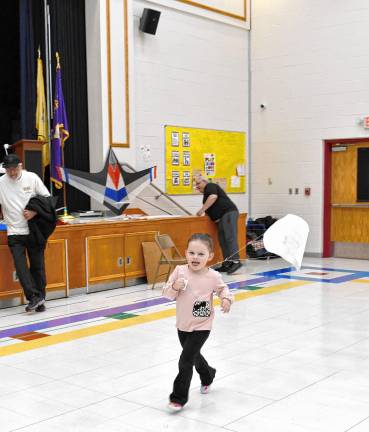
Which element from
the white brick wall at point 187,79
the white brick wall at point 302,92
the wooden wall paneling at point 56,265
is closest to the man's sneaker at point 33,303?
the wooden wall paneling at point 56,265

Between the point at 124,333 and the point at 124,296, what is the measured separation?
1.89 metres

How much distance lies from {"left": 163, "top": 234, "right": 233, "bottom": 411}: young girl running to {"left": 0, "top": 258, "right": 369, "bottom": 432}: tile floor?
18cm

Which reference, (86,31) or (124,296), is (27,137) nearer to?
(86,31)

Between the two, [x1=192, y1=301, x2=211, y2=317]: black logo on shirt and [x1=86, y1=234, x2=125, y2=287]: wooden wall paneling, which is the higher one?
[x1=192, y1=301, x2=211, y2=317]: black logo on shirt

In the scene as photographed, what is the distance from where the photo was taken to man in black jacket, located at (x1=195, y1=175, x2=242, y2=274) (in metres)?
8.95

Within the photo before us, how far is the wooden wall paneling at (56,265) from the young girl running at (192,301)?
3.75 metres

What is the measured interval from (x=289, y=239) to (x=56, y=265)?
3591 mm

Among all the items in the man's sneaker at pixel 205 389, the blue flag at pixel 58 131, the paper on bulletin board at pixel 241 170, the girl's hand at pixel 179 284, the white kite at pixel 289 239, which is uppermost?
the blue flag at pixel 58 131

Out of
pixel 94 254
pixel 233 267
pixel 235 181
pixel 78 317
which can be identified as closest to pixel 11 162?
pixel 78 317

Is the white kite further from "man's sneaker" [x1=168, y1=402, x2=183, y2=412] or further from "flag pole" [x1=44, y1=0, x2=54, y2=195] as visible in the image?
"flag pole" [x1=44, y1=0, x2=54, y2=195]

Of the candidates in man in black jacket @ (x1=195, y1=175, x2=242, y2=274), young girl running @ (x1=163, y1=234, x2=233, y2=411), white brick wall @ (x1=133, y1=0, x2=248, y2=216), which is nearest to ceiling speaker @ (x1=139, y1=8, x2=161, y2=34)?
white brick wall @ (x1=133, y1=0, x2=248, y2=216)

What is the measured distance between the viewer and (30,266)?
6.38 metres

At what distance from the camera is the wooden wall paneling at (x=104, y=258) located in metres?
7.48

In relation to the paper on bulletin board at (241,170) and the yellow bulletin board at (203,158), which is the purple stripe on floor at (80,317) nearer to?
the yellow bulletin board at (203,158)
